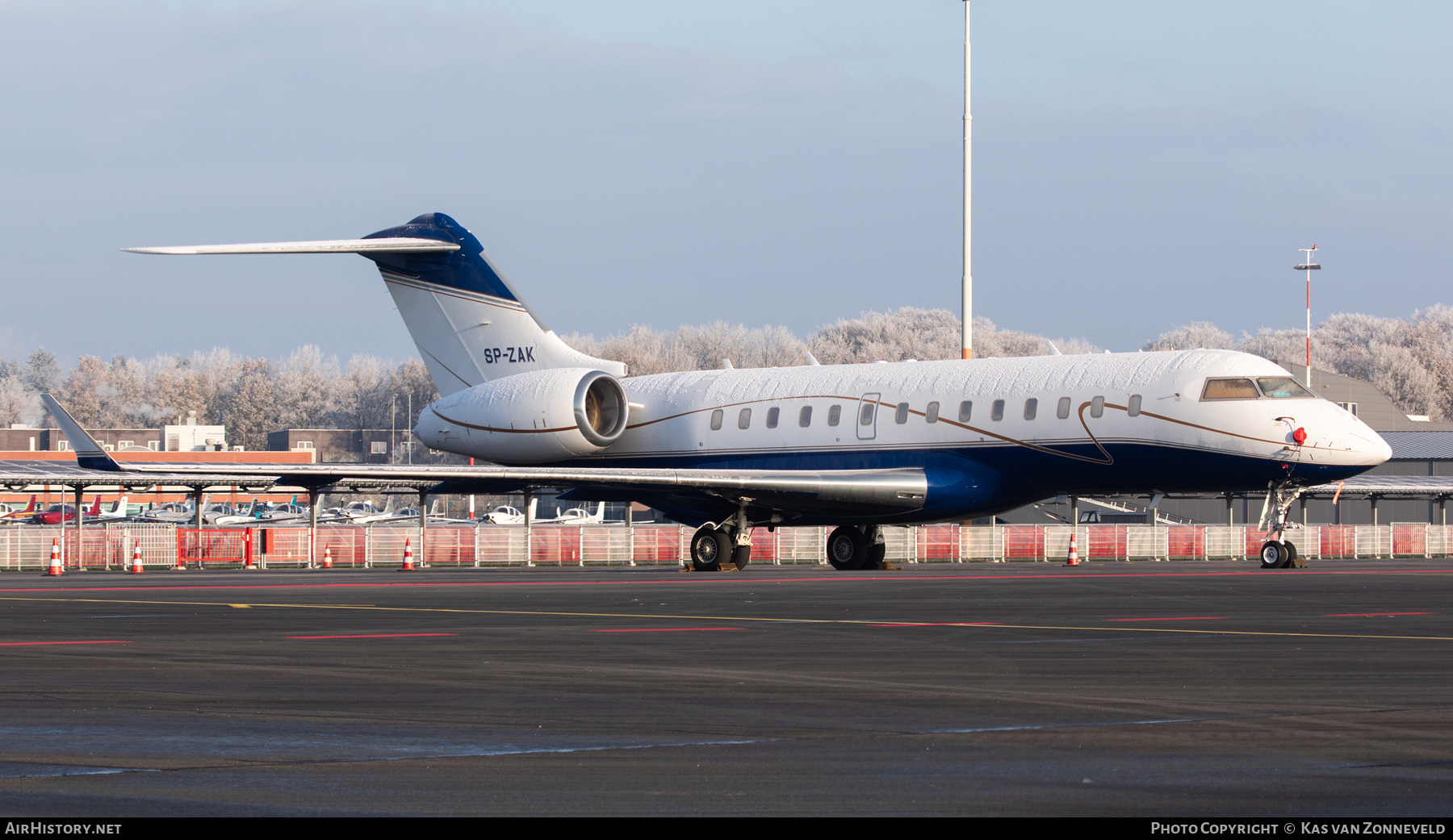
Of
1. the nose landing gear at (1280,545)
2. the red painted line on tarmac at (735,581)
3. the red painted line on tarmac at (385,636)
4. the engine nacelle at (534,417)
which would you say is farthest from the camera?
the engine nacelle at (534,417)

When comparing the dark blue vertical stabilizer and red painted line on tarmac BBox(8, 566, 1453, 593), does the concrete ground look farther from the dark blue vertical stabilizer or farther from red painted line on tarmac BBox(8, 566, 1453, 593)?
the dark blue vertical stabilizer

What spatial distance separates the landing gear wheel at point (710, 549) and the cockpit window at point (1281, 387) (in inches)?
400

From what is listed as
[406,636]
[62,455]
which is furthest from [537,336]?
[62,455]

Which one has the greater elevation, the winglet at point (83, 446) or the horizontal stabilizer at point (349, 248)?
the horizontal stabilizer at point (349, 248)

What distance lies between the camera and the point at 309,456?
113 m

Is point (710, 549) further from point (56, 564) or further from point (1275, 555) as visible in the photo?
point (56, 564)

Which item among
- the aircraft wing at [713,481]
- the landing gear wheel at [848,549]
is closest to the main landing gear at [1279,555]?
the aircraft wing at [713,481]

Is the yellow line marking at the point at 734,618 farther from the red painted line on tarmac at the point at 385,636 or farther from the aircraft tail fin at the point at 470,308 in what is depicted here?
the aircraft tail fin at the point at 470,308

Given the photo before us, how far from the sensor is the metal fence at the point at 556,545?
37.9 metres

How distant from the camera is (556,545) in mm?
39969

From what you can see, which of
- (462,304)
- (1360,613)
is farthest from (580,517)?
(1360,613)

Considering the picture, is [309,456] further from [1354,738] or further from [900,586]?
[1354,738]

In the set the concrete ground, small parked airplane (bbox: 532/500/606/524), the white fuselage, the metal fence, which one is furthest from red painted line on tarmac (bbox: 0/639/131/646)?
small parked airplane (bbox: 532/500/606/524)

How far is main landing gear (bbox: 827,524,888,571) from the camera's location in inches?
1233
